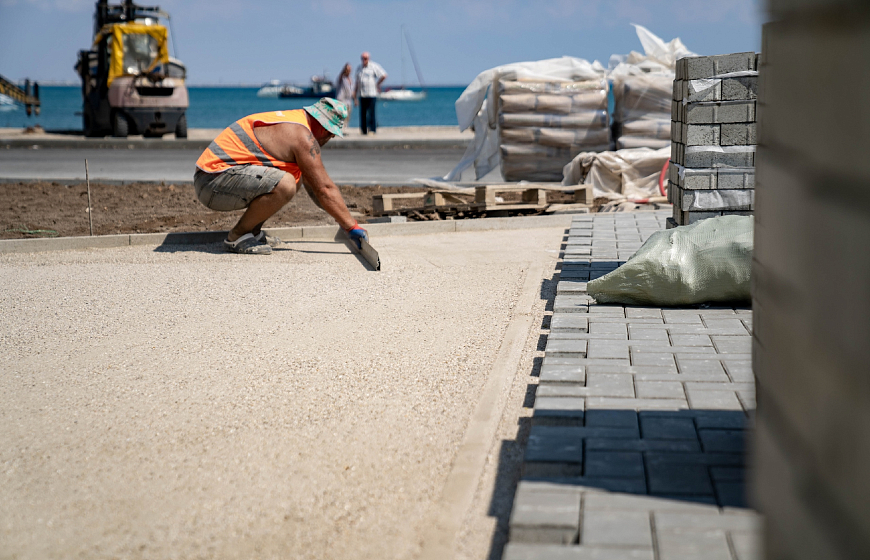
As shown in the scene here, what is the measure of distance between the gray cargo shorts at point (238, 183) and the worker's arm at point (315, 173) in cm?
25

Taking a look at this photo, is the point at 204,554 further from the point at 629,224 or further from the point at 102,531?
the point at 629,224

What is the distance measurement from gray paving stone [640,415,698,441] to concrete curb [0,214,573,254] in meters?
5.31

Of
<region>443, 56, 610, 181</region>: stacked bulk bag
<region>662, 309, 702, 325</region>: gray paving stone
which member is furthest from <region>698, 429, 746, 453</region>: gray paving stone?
<region>443, 56, 610, 181</region>: stacked bulk bag

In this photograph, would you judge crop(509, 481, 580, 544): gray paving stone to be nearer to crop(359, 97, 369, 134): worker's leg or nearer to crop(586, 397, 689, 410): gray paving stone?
crop(586, 397, 689, 410): gray paving stone

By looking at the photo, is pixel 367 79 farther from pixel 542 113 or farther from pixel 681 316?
pixel 681 316

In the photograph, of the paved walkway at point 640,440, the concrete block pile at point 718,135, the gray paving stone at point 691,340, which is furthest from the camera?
the concrete block pile at point 718,135

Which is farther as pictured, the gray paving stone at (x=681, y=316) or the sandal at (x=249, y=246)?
the sandal at (x=249, y=246)

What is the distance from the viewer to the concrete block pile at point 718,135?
5855mm

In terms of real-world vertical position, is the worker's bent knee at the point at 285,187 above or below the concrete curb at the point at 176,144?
below

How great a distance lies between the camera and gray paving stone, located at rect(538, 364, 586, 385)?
3.44 meters

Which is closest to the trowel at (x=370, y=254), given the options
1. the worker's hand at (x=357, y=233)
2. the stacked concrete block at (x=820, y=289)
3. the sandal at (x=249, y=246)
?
the worker's hand at (x=357, y=233)

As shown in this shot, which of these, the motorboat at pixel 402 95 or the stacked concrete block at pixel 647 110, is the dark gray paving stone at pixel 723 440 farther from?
the motorboat at pixel 402 95

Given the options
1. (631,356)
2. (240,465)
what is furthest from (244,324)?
(631,356)

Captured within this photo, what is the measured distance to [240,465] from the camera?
2980mm
